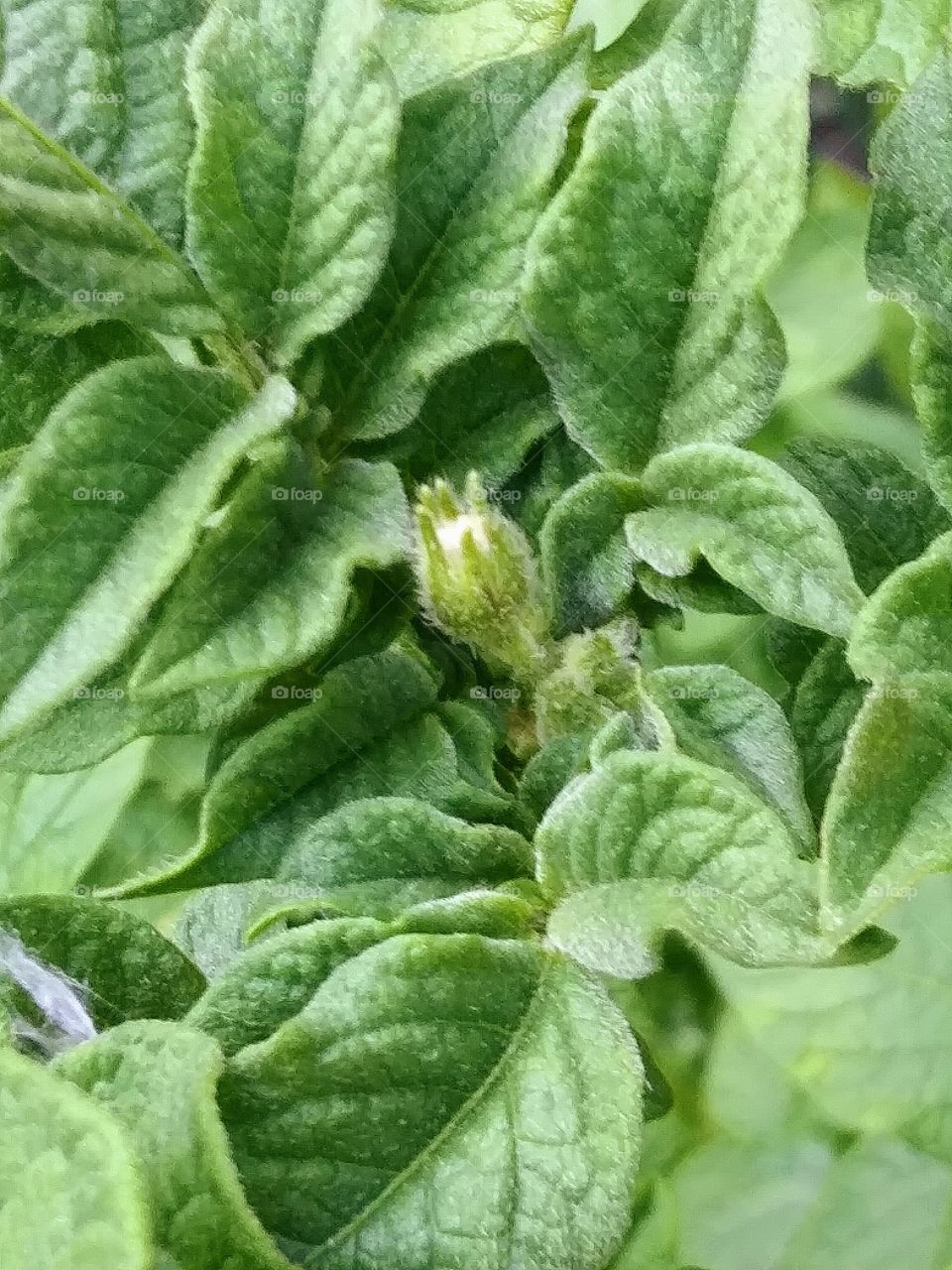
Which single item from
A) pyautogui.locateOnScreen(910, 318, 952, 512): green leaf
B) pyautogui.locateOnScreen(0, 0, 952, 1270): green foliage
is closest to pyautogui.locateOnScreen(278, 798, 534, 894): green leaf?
pyautogui.locateOnScreen(0, 0, 952, 1270): green foliage

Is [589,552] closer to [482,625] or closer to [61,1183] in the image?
[482,625]

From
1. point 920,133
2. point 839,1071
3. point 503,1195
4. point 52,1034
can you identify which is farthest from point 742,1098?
point 920,133

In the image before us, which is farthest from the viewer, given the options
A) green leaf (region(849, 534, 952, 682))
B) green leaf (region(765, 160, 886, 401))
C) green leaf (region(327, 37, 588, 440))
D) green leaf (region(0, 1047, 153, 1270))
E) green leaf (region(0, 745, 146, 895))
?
green leaf (region(0, 745, 146, 895))

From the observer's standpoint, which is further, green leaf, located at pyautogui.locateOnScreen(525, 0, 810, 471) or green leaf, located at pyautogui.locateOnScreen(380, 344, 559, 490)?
green leaf, located at pyautogui.locateOnScreen(380, 344, 559, 490)

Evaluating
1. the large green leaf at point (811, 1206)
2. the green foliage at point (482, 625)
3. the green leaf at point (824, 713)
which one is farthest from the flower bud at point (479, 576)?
the large green leaf at point (811, 1206)

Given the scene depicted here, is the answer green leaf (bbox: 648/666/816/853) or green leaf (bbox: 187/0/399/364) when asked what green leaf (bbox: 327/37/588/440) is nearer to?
green leaf (bbox: 187/0/399/364)

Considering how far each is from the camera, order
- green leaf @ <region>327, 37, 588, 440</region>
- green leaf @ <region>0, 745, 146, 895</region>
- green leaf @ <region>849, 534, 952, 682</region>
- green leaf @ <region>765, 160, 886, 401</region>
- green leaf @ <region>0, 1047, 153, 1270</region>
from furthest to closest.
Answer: green leaf @ <region>0, 745, 146, 895</region>, green leaf @ <region>765, 160, 886, 401</region>, green leaf @ <region>327, 37, 588, 440</region>, green leaf @ <region>849, 534, 952, 682</region>, green leaf @ <region>0, 1047, 153, 1270</region>

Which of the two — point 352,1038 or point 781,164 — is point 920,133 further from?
point 352,1038
